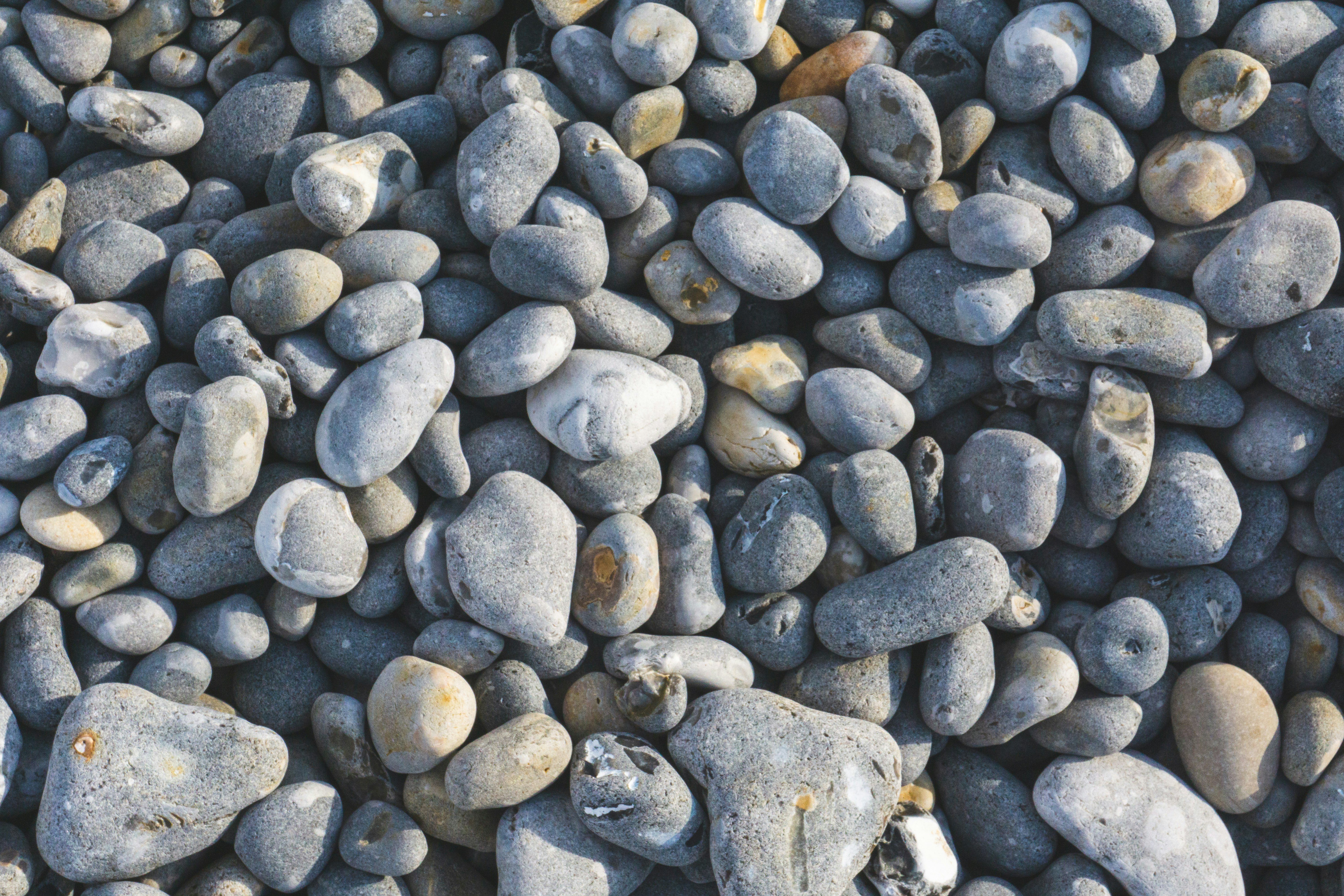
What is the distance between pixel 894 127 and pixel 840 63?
26cm

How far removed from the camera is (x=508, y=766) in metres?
1.91

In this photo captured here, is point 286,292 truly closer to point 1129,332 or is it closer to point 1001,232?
point 1001,232

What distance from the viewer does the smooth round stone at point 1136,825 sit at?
2.03 m

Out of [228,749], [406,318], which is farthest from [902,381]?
[228,749]

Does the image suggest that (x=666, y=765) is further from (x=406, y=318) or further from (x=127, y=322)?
(x=127, y=322)

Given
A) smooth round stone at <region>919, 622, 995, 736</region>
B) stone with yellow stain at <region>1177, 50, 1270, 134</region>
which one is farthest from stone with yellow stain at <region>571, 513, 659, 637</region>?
stone with yellow stain at <region>1177, 50, 1270, 134</region>

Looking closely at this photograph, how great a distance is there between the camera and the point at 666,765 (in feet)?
6.53

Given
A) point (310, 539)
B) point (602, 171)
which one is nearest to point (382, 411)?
point (310, 539)

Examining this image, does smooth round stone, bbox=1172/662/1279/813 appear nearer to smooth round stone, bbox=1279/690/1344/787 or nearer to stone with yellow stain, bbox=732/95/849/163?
smooth round stone, bbox=1279/690/1344/787

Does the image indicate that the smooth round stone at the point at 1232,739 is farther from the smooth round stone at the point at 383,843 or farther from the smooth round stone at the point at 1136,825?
the smooth round stone at the point at 383,843

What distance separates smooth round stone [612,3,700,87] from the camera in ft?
7.55

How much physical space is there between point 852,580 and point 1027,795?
63 centimetres

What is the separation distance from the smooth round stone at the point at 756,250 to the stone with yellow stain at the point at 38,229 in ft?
5.35

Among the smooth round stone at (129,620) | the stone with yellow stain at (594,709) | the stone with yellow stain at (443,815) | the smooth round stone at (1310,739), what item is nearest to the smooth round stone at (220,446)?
the smooth round stone at (129,620)
